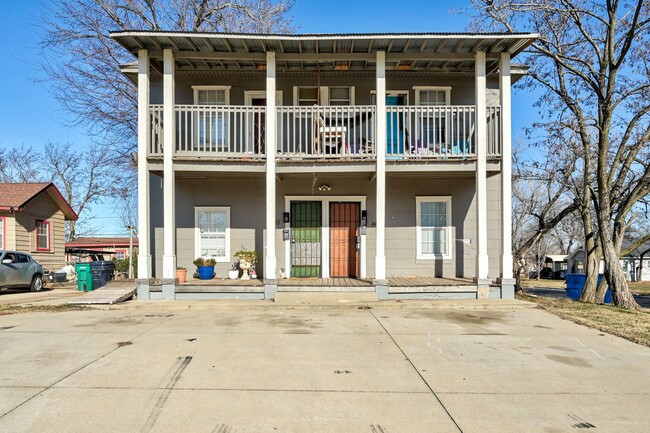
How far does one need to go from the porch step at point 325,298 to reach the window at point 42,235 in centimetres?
1679

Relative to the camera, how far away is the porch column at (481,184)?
32.9 ft

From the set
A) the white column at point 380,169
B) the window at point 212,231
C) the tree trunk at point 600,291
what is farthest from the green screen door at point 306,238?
the tree trunk at point 600,291

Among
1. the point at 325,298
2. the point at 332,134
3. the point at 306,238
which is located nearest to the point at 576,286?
the point at 306,238

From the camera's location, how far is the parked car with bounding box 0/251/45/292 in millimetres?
14664

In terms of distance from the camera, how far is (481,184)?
1005cm

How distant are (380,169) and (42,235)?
18.8 metres

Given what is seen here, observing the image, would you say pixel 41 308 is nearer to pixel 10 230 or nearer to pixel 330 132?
pixel 330 132

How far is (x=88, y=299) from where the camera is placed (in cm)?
990

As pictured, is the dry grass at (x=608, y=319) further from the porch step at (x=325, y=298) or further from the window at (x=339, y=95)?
the window at (x=339, y=95)

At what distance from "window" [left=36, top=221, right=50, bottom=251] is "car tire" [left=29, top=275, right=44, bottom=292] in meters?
5.20

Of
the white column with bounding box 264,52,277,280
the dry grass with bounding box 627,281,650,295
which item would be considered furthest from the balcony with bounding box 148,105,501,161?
the dry grass with bounding box 627,281,650,295

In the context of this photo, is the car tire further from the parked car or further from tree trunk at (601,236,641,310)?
tree trunk at (601,236,641,310)

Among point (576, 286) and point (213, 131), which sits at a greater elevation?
point (213, 131)

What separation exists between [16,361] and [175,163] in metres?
5.62
